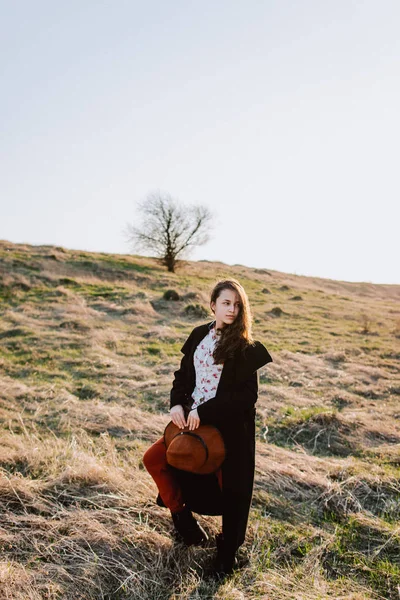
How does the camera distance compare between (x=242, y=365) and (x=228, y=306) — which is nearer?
(x=242, y=365)

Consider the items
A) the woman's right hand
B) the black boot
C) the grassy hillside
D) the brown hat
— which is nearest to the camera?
the brown hat

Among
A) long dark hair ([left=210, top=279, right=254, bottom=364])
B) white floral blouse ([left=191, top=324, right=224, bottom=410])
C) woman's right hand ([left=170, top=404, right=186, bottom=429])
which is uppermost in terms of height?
long dark hair ([left=210, top=279, right=254, bottom=364])

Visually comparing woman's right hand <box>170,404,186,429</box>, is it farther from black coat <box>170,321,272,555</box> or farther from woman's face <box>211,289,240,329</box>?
woman's face <box>211,289,240,329</box>

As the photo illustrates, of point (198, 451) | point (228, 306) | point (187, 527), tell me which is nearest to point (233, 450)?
point (198, 451)

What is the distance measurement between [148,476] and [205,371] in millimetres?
1599

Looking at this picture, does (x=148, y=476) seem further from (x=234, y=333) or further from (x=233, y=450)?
(x=234, y=333)

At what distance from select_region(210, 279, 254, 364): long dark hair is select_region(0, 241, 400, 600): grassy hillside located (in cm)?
149

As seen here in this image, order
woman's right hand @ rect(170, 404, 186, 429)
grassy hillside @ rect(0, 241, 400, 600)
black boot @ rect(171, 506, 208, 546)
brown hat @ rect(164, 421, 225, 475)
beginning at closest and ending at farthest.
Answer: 1. brown hat @ rect(164, 421, 225, 475)
2. grassy hillside @ rect(0, 241, 400, 600)
3. woman's right hand @ rect(170, 404, 186, 429)
4. black boot @ rect(171, 506, 208, 546)

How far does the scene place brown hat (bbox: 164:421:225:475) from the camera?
270 cm

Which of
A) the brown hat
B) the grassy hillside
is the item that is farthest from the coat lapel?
the grassy hillside

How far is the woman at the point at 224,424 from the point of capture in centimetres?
288

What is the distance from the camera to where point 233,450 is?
9.45 ft

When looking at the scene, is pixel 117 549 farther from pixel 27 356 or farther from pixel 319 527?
pixel 27 356

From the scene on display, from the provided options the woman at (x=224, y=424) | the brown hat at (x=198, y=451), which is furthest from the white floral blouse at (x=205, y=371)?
the brown hat at (x=198, y=451)
